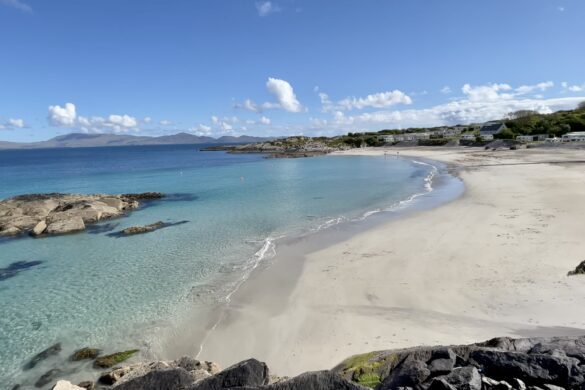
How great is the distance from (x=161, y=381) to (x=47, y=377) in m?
4.77

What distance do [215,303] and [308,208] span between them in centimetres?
1700

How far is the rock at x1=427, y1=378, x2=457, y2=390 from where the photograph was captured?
5395 mm

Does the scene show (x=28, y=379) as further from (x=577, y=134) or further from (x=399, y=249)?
(x=577, y=134)

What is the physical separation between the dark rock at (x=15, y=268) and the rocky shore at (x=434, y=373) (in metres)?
12.8

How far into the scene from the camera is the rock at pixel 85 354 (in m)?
10.1

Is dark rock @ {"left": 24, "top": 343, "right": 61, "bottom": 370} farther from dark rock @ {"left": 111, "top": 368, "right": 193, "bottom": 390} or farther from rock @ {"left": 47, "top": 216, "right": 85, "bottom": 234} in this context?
rock @ {"left": 47, "top": 216, "right": 85, "bottom": 234}

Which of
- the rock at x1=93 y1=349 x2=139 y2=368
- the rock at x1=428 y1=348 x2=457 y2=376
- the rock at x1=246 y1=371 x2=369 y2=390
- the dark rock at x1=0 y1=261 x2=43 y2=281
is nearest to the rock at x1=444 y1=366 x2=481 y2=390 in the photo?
the rock at x1=428 y1=348 x2=457 y2=376

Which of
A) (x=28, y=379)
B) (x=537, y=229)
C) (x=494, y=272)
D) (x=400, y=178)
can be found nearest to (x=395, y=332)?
(x=494, y=272)

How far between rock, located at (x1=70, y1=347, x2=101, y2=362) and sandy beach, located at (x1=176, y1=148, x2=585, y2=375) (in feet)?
7.47

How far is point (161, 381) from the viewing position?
677cm

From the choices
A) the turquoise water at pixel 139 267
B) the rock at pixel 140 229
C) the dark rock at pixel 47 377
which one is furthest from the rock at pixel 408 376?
the rock at pixel 140 229

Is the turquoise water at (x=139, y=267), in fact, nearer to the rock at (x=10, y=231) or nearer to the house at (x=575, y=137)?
the rock at (x=10, y=231)

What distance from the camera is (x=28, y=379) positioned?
9.36m

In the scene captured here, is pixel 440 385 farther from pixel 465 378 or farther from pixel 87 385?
pixel 87 385
